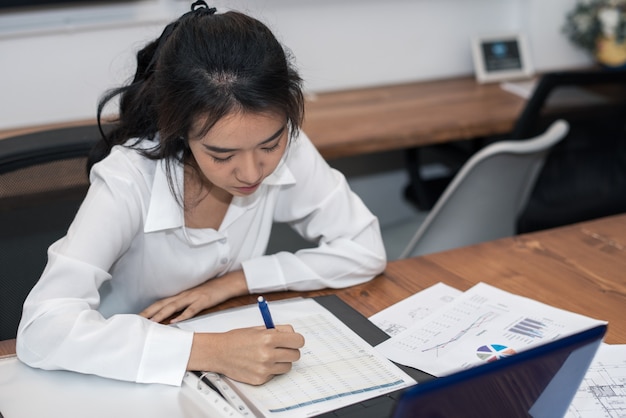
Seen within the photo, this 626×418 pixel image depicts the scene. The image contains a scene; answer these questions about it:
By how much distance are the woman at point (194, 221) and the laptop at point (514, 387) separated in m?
0.36

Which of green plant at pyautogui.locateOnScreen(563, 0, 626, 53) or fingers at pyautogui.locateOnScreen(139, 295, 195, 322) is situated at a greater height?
green plant at pyautogui.locateOnScreen(563, 0, 626, 53)

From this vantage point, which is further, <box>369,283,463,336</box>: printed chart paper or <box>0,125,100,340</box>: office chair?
<box>0,125,100,340</box>: office chair

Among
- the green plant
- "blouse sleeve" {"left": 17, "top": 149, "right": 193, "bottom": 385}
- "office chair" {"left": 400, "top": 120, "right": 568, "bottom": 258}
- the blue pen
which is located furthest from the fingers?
Answer: the green plant

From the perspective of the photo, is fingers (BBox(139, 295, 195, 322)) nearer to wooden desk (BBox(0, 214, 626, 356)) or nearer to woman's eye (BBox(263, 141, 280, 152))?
wooden desk (BBox(0, 214, 626, 356))

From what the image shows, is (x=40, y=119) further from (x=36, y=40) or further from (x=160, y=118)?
(x=160, y=118)

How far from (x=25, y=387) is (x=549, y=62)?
8.10 feet

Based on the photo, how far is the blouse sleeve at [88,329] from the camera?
3.67ft

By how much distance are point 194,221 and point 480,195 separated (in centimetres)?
77

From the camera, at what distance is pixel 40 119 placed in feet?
8.20

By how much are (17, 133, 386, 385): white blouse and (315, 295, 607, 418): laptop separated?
0.47m

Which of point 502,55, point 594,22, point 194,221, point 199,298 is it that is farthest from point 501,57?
point 199,298

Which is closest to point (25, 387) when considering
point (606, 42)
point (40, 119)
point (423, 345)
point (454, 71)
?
point (423, 345)

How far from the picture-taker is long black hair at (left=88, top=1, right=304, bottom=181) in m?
1.21

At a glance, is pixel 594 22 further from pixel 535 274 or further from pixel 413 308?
pixel 413 308
